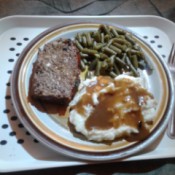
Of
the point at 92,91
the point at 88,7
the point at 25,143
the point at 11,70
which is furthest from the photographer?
the point at 88,7

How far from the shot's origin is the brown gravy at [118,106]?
5.23 feet

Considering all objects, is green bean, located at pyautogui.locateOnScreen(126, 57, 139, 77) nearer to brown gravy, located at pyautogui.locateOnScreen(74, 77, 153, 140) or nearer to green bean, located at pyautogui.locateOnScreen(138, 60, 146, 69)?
green bean, located at pyautogui.locateOnScreen(138, 60, 146, 69)

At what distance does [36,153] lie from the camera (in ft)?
5.16

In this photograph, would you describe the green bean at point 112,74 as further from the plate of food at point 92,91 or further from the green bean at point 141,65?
the green bean at point 141,65

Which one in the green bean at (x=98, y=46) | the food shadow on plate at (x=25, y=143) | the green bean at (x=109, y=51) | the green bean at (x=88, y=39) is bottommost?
the food shadow on plate at (x=25, y=143)

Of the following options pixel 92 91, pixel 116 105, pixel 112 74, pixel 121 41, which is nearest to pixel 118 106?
pixel 116 105

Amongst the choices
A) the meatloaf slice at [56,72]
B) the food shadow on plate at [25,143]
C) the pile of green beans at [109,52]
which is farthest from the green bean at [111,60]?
the food shadow on plate at [25,143]

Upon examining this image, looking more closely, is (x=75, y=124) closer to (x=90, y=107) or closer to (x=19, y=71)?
(x=90, y=107)

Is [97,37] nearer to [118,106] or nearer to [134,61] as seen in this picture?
[134,61]

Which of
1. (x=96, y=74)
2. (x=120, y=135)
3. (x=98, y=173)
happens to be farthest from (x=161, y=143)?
(x=96, y=74)

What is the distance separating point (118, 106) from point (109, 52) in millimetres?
491

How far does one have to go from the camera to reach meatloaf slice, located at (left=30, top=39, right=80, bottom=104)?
1723 millimetres

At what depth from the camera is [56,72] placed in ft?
5.99

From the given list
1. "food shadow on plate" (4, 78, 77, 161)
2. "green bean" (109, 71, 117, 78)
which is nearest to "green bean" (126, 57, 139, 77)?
"green bean" (109, 71, 117, 78)
